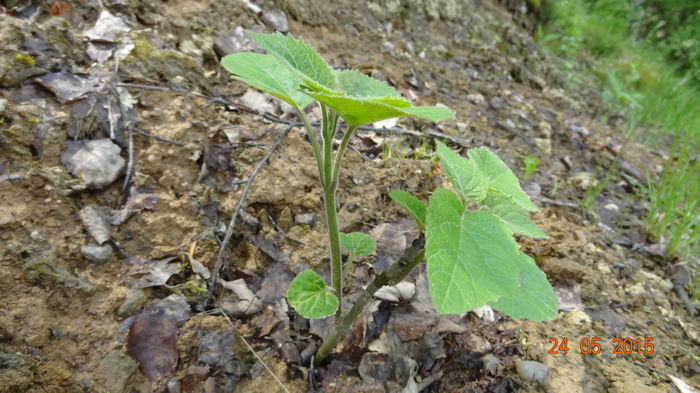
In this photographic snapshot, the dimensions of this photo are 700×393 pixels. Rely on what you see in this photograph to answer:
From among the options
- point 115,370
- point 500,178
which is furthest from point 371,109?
point 115,370

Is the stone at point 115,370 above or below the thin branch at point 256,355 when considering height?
below

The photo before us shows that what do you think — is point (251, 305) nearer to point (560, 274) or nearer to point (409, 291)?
point (409, 291)

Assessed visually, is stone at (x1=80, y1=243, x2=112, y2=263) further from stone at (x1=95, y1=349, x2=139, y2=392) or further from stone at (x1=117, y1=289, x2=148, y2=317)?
stone at (x1=95, y1=349, x2=139, y2=392)

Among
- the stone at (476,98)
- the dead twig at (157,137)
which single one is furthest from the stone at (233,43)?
the stone at (476,98)

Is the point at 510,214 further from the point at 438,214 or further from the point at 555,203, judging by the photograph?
the point at 555,203

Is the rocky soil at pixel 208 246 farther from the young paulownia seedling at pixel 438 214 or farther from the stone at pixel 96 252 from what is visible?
the young paulownia seedling at pixel 438 214
